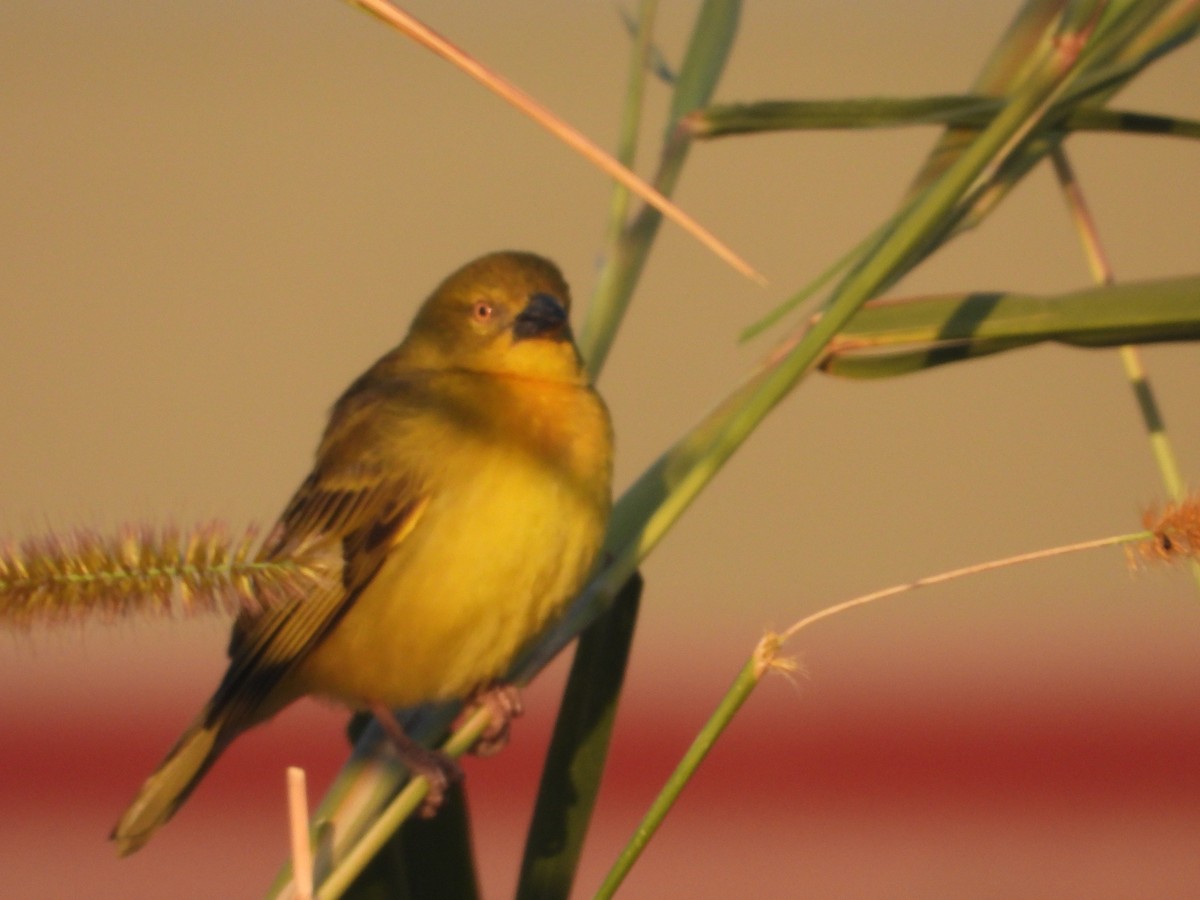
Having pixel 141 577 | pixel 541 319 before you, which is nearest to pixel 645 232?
pixel 541 319

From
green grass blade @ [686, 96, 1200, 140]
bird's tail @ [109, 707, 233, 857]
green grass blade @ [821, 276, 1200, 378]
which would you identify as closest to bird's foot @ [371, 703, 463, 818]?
bird's tail @ [109, 707, 233, 857]

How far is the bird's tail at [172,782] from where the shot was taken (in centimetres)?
191

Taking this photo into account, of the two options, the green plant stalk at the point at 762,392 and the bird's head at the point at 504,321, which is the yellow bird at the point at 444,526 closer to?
the bird's head at the point at 504,321

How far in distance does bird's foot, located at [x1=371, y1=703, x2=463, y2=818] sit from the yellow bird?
0.15 metres

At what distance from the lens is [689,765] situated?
125 centimetres

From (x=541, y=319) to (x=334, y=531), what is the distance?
0.43 metres

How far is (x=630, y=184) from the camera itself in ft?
3.31

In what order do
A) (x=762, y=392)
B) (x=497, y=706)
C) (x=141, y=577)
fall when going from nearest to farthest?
(x=141, y=577) < (x=762, y=392) < (x=497, y=706)

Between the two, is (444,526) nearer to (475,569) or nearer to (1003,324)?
(475,569)

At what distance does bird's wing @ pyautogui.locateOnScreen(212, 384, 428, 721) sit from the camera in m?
2.07

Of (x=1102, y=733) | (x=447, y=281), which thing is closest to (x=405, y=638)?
(x=447, y=281)

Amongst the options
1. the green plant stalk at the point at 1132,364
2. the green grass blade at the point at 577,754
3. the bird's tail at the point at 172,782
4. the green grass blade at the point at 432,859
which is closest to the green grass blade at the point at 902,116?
the green plant stalk at the point at 1132,364

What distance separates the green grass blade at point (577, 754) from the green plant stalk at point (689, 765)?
0.38 m

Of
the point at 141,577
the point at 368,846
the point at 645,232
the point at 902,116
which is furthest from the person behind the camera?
the point at 645,232
